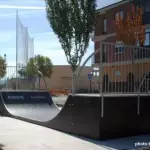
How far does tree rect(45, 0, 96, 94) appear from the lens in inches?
1554

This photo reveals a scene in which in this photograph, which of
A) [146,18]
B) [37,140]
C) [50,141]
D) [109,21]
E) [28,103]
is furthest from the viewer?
[109,21]

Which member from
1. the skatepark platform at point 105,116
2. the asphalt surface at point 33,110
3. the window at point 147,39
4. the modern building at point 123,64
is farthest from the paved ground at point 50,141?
the window at point 147,39

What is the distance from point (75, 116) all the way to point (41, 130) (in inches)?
56.6

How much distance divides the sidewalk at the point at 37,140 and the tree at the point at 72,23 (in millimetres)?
28893

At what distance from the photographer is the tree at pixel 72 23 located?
129 feet

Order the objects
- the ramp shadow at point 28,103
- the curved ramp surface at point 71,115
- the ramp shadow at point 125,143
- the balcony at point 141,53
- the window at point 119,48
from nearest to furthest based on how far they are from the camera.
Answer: the ramp shadow at point 125,143, the curved ramp surface at point 71,115, the window at point 119,48, the balcony at point 141,53, the ramp shadow at point 28,103

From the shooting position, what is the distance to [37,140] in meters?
8.74

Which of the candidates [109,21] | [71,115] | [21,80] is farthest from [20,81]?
[109,21]

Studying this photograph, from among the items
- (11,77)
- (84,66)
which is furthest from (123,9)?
(84,66)

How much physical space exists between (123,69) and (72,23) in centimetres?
3054

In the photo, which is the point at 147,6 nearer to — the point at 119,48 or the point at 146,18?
the point at 146,18

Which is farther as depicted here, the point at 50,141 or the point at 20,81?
the point at 20,81

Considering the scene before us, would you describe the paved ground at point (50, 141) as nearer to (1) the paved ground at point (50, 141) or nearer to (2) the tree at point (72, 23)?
(1) the paved ground at point (50, 141)

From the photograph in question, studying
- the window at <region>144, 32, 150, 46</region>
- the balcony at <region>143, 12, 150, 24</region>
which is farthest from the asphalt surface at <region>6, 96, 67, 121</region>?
the balcony at <region>143, 12, 150, 24</region>
